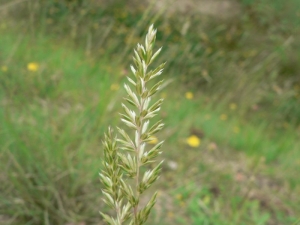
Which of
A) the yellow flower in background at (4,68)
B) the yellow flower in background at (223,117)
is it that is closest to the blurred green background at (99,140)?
the yellow flower in background at (4,68)

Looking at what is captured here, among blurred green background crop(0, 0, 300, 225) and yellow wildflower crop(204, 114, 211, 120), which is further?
yellow wildflower crop(204, 114, 211, 120)

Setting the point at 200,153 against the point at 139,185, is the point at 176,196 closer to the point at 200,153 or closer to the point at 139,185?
the point at 200,153

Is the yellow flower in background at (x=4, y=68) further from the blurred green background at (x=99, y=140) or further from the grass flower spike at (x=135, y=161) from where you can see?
the grass flower spike at (x=135, y=161)

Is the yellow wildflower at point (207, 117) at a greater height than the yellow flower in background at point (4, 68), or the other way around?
the yellow flower in background at point (4, 68)

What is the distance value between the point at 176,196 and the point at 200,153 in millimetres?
772

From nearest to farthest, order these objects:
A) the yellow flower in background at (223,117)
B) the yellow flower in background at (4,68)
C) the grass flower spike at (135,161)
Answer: the grass flower spike at (135,161) < the yellow flower in background at (4,68) < the yellow flower in background at (223,117)

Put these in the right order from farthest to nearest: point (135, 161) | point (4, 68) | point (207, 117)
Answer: point (207, 117)
point (4, 68)
point (135, 161)

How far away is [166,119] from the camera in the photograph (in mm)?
3320

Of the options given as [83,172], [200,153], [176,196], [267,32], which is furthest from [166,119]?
[267,32]

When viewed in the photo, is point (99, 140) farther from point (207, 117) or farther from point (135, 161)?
point (135, 161)

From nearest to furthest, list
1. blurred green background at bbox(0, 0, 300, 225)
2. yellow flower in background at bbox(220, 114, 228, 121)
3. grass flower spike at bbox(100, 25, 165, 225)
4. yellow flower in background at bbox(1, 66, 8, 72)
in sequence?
grass flower spike at bbox(100, 25, 165, 225) → blurred green background at bbox(0, 0, 300, 225) → yellow flower in background at bbox(1, 66, 8, 72) → yellow flower in background at bbox(220, 114, 228, 121)

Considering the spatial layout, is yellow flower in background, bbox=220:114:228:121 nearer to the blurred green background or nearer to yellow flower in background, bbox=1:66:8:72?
the blurred green background

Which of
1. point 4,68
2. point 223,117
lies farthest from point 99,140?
point 223,117

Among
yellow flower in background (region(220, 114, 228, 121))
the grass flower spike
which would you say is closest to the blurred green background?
yellow flower in background (region(220, 114, 228, 121))
